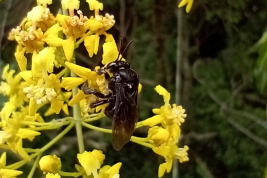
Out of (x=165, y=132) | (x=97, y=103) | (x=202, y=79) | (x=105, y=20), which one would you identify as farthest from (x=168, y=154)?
(x=202, y=79)

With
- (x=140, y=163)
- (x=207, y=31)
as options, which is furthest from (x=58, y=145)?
(x=207, y=31)

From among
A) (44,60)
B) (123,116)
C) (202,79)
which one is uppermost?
(44,60)

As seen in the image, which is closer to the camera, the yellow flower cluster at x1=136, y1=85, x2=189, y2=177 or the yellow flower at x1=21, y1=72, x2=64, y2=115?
the yellow flower at x1=21, y1=72, x2=64, y2=115

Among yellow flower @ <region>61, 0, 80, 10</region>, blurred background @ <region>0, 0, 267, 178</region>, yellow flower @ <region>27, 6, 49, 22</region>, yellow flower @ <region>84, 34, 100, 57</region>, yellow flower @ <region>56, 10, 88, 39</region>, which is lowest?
blurred background @ <region>0, 0, 267, 178</region>

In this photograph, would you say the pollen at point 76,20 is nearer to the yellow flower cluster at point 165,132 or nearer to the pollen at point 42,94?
the pollen at point 42,94

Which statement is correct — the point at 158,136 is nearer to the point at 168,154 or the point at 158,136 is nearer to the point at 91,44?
the point at 168,154

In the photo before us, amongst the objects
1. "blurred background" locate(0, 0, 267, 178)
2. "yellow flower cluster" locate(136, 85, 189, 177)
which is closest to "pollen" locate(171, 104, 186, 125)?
"yellow flower cluster" locate(136, 85, 189, 177)

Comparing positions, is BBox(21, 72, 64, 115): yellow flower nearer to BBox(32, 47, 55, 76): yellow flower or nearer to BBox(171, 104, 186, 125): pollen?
BBox(32, 47, 55, 76): yellow flower
